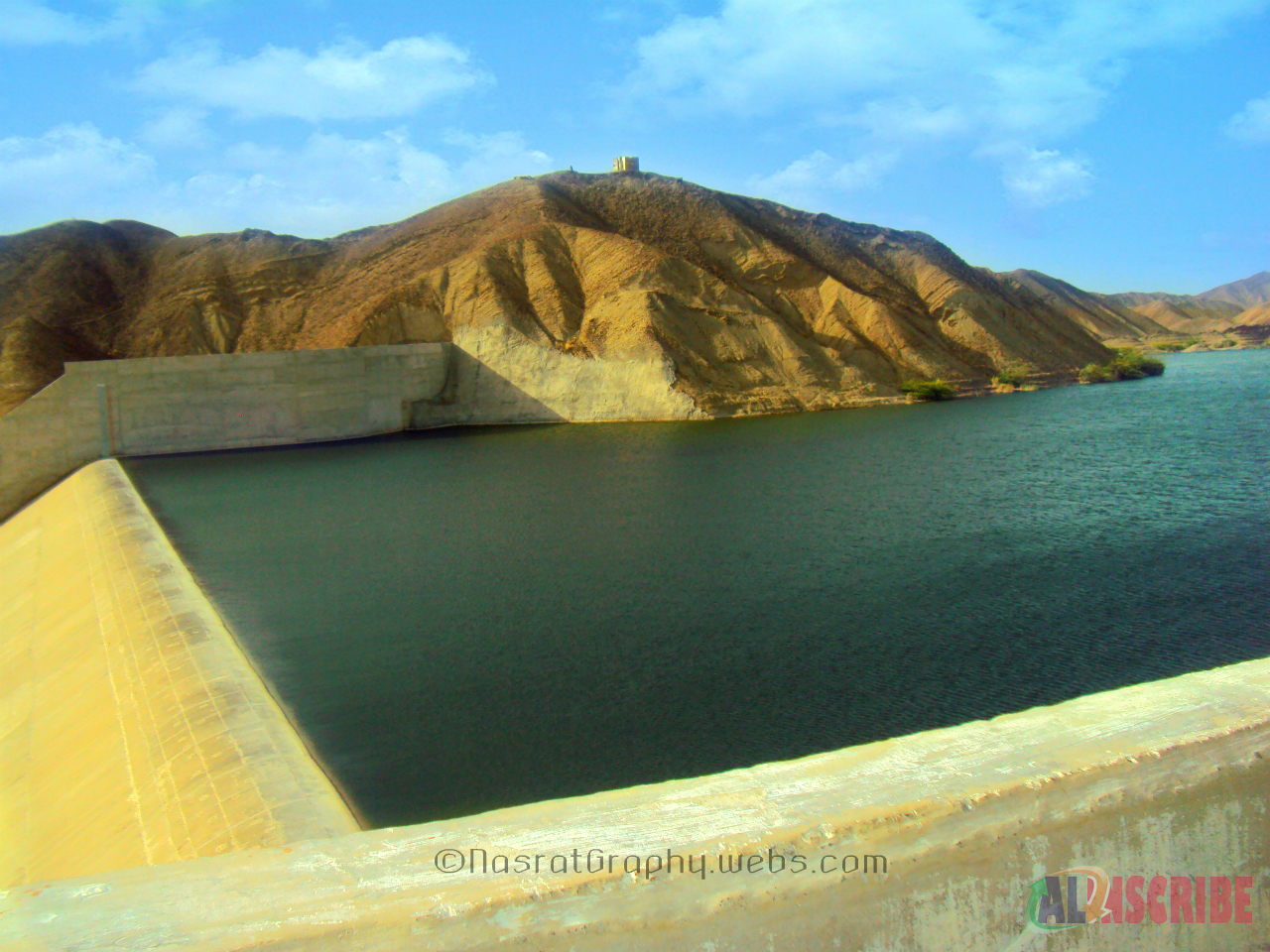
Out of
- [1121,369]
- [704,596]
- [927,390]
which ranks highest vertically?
[1121,369]

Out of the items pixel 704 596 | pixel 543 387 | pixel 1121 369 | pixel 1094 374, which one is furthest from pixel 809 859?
pixel 1121 369

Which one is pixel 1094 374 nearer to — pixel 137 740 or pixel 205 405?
pixel 205 405

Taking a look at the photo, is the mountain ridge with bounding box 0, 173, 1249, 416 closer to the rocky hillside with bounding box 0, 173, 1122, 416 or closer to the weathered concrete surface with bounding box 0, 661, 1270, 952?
the rocky hillside with bounding box 0, 173, 1122, 416

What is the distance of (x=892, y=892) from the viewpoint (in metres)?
2.68

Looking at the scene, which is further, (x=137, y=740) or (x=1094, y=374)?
(x=1094, y=374)

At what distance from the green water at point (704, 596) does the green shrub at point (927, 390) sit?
44.1 feet

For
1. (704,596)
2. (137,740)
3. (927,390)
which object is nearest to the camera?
(137,740)

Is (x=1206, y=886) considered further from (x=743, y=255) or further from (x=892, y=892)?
(x=743, y=255)

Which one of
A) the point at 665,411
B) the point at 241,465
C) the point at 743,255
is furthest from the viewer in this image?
the point at 743,255

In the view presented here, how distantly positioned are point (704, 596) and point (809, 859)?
8100mm

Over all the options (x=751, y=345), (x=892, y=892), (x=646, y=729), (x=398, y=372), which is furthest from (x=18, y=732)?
(x=751, y=345)

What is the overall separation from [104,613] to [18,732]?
4.98 feet

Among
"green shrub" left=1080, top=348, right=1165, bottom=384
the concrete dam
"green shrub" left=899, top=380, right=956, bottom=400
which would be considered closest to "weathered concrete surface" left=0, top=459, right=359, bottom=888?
the concrete dam

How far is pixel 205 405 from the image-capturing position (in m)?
28.0
